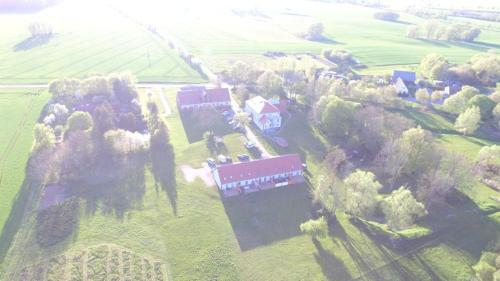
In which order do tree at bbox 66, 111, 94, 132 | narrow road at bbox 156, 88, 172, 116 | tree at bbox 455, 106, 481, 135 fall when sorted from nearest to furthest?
1. tree at bbox 66, 111, 94, 132
2. tree at bbox 455, 106, 481, 135
3. narrow road at bbox 156, 88, 172, 116

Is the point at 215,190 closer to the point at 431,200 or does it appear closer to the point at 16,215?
the point at 16,215

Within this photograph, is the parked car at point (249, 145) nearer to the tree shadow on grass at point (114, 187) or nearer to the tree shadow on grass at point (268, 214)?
the tree shadow on grass at point (268, 214)

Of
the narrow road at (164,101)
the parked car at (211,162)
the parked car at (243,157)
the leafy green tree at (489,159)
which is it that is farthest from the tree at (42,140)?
the leafy green tree at (489,159)

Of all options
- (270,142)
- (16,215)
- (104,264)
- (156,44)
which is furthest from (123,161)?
(156,44)

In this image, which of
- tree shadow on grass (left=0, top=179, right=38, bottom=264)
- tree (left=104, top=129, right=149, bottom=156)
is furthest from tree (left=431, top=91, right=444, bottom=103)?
tree shadow on grass (left=0, top=179, right=38, bottom=264)

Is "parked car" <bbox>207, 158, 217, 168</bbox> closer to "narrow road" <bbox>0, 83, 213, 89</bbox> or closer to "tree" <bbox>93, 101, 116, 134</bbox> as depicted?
"tree" <bbox>93, 101, 116, 134</bbox>

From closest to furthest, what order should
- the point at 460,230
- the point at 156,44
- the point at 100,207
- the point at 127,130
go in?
the point at 460,230, the point at 100,207, the point at 127,130, the point at 156,44
